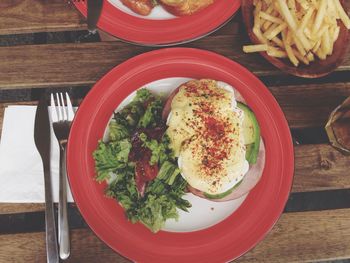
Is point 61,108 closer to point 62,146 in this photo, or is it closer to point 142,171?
point 62,146

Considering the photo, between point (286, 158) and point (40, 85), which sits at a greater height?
point (40, 85)

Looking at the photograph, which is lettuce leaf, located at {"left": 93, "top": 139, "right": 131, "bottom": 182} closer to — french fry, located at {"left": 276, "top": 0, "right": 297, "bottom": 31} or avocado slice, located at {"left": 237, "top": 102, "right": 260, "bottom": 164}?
avocado slice, located at {"left": 237, "top": 102, "right": 260, "bottom": 164}

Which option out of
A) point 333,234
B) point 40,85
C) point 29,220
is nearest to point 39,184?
point 29,220

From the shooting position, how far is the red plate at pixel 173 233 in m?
1.14

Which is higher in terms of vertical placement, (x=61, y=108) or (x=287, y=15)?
(x=287, y=15)

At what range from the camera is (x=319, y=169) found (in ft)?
4.23

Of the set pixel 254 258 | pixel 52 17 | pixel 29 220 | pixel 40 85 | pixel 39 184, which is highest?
pixel 52 17

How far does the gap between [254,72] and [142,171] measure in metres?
0.53

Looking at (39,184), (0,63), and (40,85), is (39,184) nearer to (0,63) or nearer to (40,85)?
(40,85)

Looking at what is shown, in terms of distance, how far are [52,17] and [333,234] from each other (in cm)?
119

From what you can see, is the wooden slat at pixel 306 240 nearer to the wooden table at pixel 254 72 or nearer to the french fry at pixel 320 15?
the wooden table at pixel 254 72

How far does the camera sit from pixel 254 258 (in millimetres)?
1206

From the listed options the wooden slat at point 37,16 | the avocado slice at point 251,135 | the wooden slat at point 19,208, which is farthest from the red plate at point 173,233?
the wooden slat at point 37,16

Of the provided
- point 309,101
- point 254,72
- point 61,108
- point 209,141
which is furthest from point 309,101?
point 61,108
